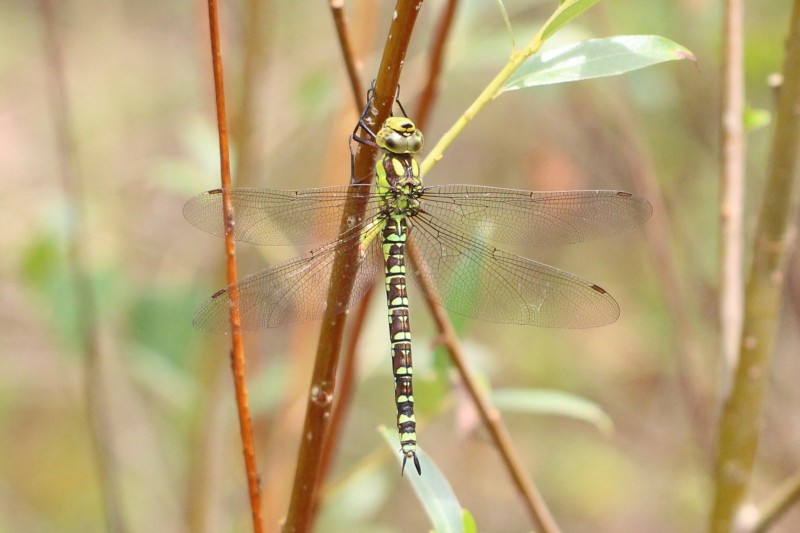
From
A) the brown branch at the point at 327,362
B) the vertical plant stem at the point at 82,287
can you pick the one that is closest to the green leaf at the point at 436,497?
the brown branch at the point at 327,362

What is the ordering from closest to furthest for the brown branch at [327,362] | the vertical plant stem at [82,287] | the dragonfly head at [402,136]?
1. the brown branch at [327,362]
2. the dragonfly head at [402,136]
3. the vertical plant stem at [82,287]

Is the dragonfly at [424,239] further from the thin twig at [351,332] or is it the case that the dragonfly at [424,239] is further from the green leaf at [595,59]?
the green leaf at [595,59]

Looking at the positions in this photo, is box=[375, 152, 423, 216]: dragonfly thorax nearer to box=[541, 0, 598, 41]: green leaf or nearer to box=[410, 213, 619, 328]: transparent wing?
box=[410, 213, 619, 328]: transparent wing

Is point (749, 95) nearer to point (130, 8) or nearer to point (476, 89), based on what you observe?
point (476, 89)

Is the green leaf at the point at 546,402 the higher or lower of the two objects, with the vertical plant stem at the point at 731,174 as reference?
lower

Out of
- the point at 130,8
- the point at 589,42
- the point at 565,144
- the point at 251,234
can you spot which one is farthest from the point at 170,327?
the point at 130,8

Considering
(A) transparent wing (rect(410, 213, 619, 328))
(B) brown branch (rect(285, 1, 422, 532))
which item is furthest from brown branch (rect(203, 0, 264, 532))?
(A) transparent wing (rect(410, 213, 619, 328))

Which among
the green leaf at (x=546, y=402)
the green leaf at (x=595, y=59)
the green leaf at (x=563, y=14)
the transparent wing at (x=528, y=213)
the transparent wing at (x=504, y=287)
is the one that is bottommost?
the green leaf at (x=546, y=402)
